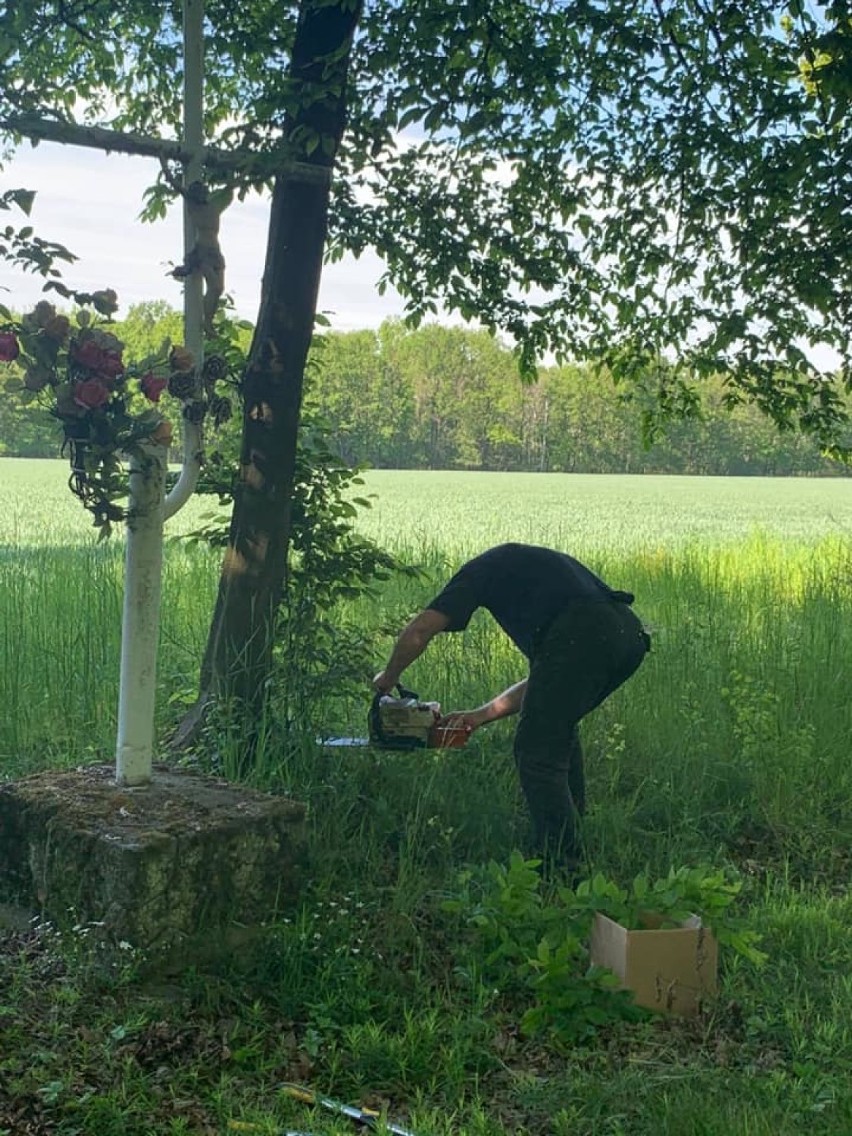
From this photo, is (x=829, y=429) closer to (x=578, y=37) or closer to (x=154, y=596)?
(x=578, y=37)

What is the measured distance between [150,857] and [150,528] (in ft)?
3.84

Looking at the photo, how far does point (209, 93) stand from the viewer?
22.7 feet

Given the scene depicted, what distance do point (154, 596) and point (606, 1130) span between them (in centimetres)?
233

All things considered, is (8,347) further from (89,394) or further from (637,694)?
(637,694)

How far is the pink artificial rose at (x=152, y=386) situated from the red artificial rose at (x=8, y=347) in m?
0.42

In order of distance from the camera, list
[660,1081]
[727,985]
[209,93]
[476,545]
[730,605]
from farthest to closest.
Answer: [476,545] < [730,605] < [209,93] < [727,985] < [660,1081]

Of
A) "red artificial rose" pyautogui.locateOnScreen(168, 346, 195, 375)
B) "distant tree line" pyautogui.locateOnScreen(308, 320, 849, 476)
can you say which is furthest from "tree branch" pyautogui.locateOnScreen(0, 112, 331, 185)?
"distant tree line" pyautogui.locateOnScreen(308, 320, 849, 476)

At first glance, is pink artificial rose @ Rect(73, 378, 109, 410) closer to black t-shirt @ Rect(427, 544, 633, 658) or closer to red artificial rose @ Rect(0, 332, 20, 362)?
red artificial rose @ Rect(0, 332, 20, 362)

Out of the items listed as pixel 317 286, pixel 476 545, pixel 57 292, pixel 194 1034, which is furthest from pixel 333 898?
pixel 476 545

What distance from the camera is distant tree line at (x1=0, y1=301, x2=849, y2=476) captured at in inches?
1524

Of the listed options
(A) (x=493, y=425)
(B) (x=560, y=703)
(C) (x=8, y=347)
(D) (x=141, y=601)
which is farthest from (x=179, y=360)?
(A) (x=493, y=425)

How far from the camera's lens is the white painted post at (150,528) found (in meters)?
4.11

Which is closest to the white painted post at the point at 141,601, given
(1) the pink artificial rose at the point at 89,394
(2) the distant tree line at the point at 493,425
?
(1) the pink artificial rose at the point at 89,394

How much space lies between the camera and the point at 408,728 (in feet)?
16.1
